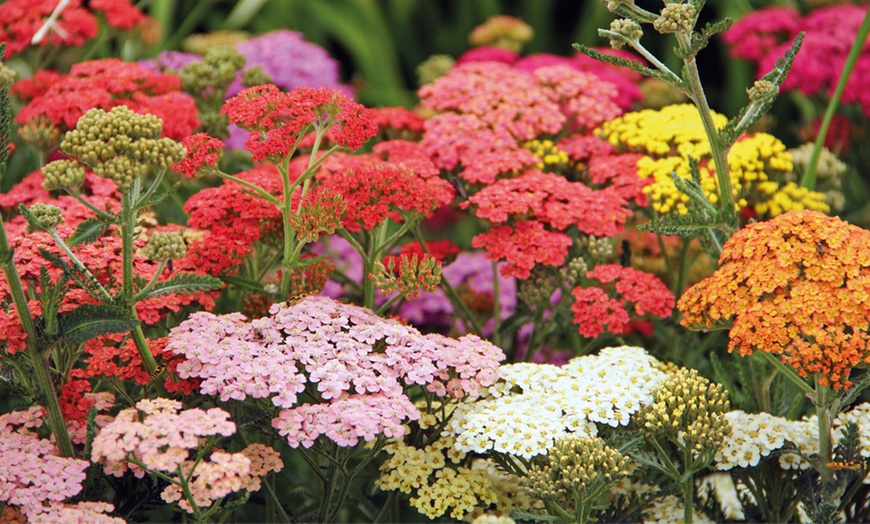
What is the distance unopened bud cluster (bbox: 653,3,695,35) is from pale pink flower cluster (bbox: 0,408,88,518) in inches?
54.1

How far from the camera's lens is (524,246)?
238 cm

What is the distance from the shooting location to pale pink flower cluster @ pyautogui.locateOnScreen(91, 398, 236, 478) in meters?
1.77

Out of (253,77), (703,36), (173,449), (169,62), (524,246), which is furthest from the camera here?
(169,62)

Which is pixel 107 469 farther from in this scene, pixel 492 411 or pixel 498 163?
pixel 498 163

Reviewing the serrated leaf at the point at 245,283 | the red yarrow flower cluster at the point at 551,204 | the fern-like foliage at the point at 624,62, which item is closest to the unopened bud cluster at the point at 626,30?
the fern-like foliage at the point at 624,62

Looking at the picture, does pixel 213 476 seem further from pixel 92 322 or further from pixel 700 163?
pixel 700 163

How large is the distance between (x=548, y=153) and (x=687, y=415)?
0.99 meters

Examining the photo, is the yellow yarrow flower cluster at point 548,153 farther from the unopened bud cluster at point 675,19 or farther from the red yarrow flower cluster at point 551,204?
the unopened bud cluster at point 675,19

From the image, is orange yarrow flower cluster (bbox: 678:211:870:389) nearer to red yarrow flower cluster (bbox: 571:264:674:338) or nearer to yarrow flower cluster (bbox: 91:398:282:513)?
red yarrow flower cluster (bbox: 571:264:674:338)

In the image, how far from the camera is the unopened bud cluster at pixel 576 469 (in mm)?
1888

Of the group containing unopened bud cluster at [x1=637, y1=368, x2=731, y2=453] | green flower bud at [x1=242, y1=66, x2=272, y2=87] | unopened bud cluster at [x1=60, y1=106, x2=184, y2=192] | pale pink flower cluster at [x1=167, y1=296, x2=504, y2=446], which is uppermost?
unopened bud cluster at [x1=60, y1=106, x2=184, y2=192]

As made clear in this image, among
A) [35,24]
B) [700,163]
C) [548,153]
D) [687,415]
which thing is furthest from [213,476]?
[35,24]

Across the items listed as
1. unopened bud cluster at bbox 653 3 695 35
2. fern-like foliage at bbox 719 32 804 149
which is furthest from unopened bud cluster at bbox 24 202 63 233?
fern-like foliage at bbox 719 32 804 149

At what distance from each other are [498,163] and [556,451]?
88 centimetres
